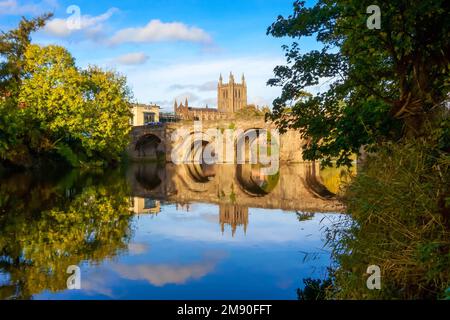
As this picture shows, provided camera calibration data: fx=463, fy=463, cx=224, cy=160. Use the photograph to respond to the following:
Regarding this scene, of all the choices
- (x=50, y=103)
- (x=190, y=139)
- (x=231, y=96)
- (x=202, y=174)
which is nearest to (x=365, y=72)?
(x=50, y=103)

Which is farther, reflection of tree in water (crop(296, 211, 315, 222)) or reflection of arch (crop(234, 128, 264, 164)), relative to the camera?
reflection of arch (crop(234, 128, 264, 164))

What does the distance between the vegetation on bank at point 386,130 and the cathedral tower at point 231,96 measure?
13279 cm

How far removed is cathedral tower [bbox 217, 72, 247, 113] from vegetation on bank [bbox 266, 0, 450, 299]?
133m

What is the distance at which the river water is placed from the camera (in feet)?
27.9

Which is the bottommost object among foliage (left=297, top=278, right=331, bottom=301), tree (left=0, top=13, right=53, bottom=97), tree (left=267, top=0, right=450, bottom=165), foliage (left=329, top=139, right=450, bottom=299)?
foliage (left=297, top=278, right=331, bottom=301)

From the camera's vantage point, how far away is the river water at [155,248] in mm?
8508

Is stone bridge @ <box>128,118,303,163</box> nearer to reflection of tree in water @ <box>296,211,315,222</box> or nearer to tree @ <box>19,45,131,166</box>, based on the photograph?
tree @ <box>19,45,131,166</box>

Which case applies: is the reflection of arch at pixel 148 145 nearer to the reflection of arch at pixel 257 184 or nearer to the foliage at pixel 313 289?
the reflection of arch at pixel 257 184

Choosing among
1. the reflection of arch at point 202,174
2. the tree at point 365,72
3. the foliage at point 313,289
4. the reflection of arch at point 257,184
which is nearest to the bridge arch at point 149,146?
the reflection of arch at point 202,174

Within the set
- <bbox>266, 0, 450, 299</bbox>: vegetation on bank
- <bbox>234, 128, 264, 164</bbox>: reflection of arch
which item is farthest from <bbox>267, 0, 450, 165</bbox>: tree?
<bbox>234, 128, 264, 164</bbox>: reflection of arch

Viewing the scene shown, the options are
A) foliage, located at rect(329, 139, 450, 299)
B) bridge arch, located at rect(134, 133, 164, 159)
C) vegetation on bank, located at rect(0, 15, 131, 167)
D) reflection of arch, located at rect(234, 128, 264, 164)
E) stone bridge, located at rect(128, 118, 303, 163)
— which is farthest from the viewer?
bridge arch, located at rect(134, 133, 164, 159)

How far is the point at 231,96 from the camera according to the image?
470 feet

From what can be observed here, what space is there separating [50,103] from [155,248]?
96.4 feet
